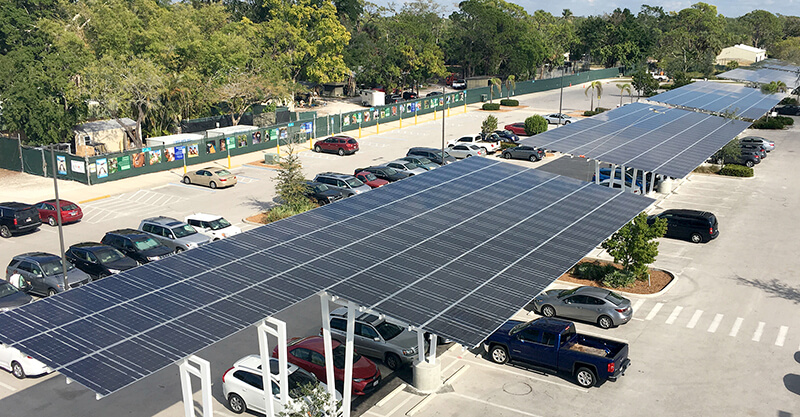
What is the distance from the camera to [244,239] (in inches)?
822

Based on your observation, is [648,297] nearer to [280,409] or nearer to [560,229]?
[560,229]

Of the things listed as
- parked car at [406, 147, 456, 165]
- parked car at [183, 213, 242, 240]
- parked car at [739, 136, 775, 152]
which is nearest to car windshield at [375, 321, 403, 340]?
parked car at [183, 213, 242, 240]

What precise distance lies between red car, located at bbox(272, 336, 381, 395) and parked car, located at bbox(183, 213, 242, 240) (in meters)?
13.6

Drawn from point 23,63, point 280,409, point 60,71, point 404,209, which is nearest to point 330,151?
point 60,71

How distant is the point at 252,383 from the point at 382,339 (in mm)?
4801

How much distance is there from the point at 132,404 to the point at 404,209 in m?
10.9

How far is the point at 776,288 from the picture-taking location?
28.1 metres

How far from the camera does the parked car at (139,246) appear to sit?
99.9 ft

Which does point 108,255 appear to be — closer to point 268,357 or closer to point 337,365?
point 337,365

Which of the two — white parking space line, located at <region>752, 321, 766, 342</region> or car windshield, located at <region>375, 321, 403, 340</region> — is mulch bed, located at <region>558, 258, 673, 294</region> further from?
car windshield, located at <region>375, 321, 403, 340</region>

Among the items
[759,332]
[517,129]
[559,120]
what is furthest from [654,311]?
[559,120]

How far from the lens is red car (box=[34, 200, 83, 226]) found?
37.3 m

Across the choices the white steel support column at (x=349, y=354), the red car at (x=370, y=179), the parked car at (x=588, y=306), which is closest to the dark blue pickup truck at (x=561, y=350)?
the parked car at (x=588, y=306)

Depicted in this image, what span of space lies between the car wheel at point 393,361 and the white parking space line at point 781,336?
1303 cm
